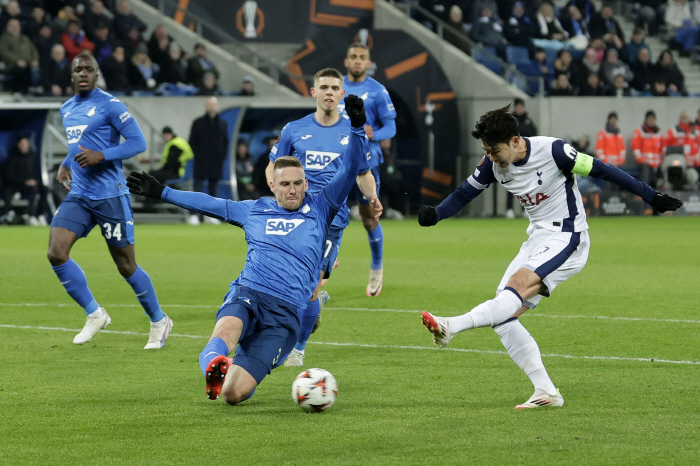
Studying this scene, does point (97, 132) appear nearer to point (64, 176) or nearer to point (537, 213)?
point (64, 176)

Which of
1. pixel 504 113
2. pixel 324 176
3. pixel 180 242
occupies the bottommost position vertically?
pixel 180 242

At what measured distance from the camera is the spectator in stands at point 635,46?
2980 cm

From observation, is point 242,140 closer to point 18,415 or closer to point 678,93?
point 678,93

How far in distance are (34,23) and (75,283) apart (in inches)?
644

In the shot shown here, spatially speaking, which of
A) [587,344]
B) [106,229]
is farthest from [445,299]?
[106,229]

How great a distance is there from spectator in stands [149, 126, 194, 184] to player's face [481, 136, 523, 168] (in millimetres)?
16673

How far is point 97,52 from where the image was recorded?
76.6 feet

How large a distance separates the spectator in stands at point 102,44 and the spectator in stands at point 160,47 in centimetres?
101

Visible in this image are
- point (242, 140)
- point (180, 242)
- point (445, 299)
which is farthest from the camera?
point (242, 140)

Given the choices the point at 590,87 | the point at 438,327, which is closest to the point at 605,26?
the point at 590,87

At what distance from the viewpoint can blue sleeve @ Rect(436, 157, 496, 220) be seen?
618 centimetres

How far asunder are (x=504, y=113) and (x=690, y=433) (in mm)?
1985

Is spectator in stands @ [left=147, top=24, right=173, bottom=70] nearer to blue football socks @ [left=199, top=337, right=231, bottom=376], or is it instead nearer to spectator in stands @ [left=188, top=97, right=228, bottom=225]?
spectator in stands @ [left=188, top=97, right=228, bottom=225]

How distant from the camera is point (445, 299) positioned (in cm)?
1067
